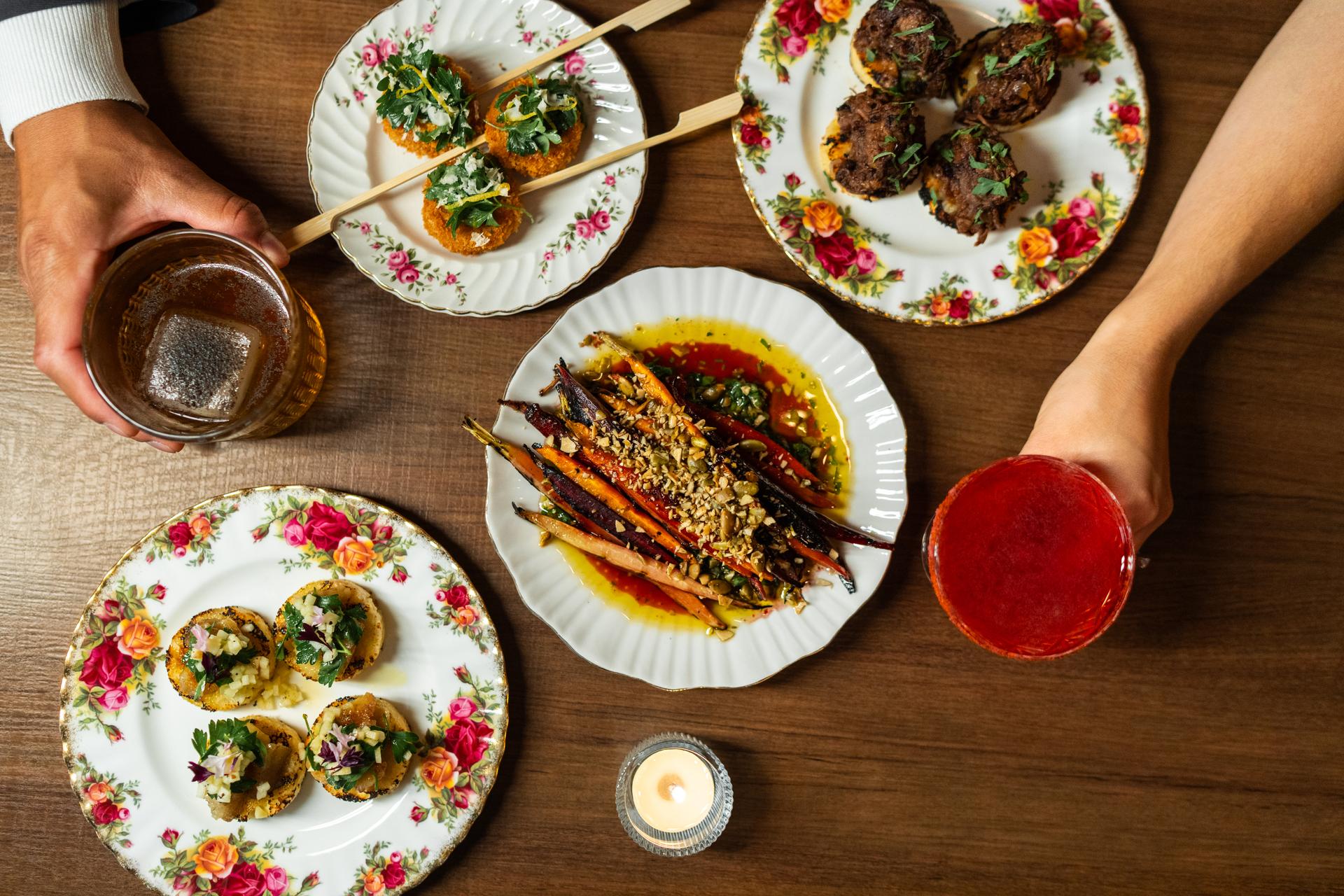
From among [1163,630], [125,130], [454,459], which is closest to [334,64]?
[125,130]

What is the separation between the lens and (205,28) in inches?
87.7

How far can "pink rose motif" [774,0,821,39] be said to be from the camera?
221cm

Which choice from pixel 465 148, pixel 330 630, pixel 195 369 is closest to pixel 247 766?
pixel 330 630

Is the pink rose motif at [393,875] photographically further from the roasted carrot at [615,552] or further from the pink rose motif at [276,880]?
the roasted carrot at [615,552]

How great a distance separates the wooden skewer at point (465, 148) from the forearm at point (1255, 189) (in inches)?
57.5

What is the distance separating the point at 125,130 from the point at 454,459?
1191 millimetres

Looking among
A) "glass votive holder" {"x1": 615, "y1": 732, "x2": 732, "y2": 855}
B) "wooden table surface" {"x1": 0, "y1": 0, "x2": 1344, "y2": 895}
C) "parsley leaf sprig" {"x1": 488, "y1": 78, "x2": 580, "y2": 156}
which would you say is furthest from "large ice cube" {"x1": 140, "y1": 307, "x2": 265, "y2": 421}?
"glass votive holder" {"x1": 615, "y1": 732, "x2": 732, "y2": 855}

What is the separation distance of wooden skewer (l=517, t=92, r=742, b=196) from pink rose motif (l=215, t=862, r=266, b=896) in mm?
1962

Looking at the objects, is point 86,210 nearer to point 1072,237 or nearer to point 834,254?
point 834,254

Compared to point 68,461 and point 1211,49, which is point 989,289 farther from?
point 68,461

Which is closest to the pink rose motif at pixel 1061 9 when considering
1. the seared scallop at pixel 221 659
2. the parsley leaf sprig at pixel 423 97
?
the parsley leaf sprig at pixel 423 97

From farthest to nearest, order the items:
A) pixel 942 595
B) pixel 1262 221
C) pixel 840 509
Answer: pixel 840 509 → pixel 1262 221 → pixel 942 595

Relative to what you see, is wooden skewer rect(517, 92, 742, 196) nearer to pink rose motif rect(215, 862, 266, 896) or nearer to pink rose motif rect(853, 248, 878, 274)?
pink rose motif rect(853, 248, 878, 274)

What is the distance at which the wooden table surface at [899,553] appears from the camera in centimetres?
223
